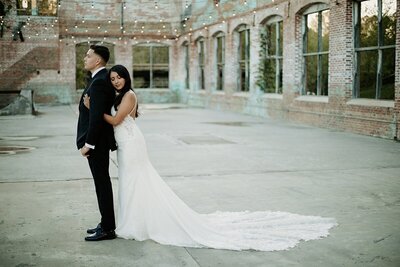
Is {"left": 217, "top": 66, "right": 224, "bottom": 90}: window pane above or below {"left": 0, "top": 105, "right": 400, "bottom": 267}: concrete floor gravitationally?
above

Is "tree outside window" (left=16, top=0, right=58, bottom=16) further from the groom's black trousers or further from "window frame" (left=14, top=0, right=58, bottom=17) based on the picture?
the groom's black trousers

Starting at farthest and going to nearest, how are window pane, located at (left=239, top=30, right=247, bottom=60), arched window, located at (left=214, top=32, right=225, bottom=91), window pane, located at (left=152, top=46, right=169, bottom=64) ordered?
window pane, located at (left=152, top=46, right=169, bottom=64) < arched window, located at (left=214, top=32, right=225, bottom=91) < window pane, located at (left=239, top=30, right=247, bottom=60)

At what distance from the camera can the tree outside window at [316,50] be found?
49.1 ft

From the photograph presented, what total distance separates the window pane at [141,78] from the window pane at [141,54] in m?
0.48

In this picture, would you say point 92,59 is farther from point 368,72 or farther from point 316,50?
point 316,50

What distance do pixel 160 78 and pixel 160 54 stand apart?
130cm

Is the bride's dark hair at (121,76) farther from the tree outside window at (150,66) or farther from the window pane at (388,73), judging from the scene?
the tree outside window at (150,66)

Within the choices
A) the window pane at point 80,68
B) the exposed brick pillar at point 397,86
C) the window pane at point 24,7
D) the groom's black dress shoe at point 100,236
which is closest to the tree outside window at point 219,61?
the window pane at point 80,68

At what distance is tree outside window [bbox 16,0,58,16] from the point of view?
83.8ft

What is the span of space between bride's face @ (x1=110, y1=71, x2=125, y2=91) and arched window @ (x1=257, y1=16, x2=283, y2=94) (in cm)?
1355

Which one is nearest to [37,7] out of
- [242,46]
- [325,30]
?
[242,46]

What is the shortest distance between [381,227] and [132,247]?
2.29 meters

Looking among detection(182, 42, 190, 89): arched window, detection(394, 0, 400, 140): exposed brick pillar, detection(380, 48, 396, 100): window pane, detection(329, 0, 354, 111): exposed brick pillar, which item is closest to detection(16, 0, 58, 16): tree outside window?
detection(182, 42, 190, 89): arched window

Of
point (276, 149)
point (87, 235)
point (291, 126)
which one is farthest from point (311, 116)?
point (87, 235)
